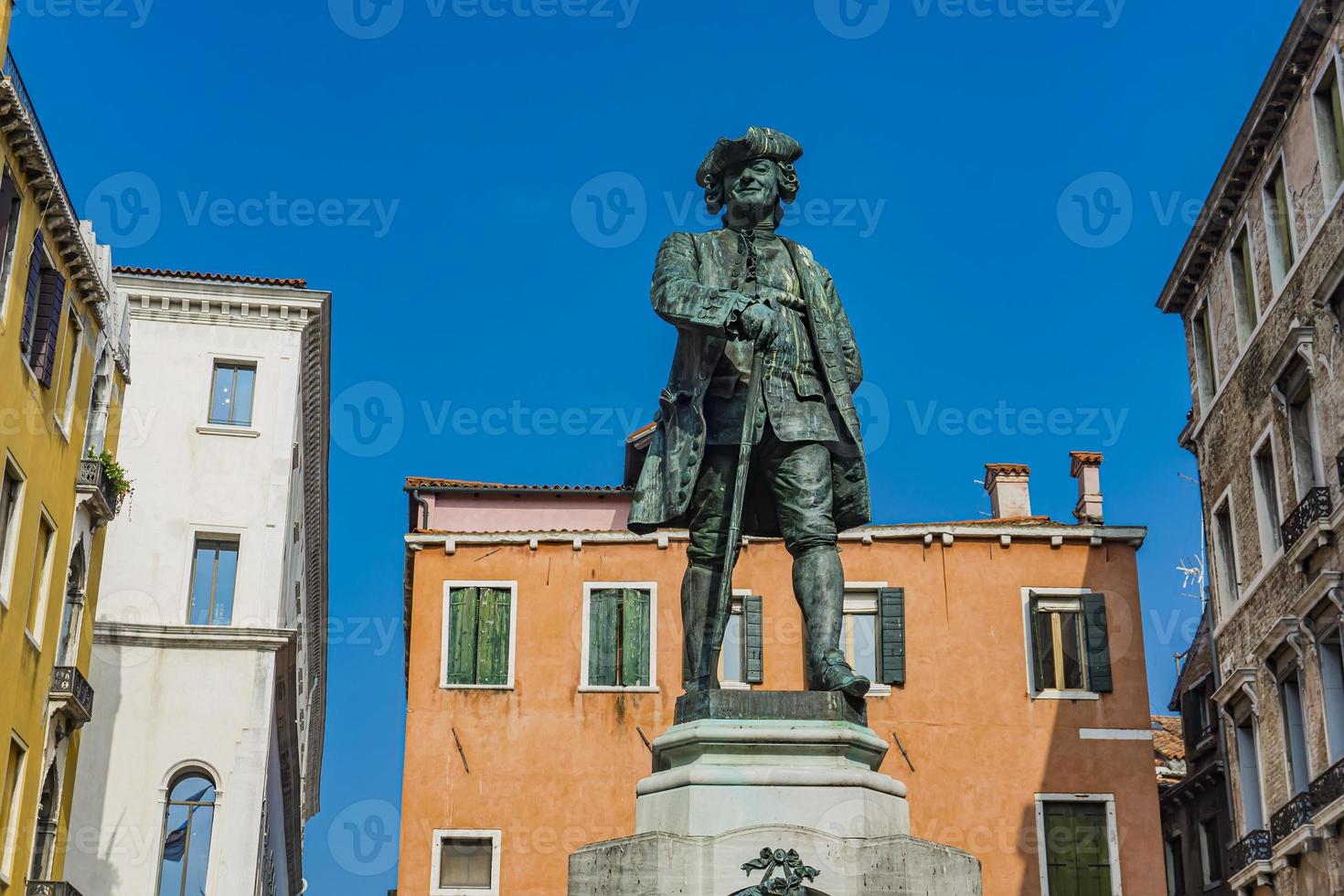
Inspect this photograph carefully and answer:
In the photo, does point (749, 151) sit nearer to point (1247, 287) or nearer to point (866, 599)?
point (1247, 287)

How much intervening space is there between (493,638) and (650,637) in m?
3.17

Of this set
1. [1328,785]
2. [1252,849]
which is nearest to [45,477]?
[1328,785]

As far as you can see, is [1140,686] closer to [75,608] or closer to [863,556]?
[863,556]

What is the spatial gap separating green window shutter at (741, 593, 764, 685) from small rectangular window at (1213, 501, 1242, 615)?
8.90 metres

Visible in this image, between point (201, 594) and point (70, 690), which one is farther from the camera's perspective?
point (201, 594)

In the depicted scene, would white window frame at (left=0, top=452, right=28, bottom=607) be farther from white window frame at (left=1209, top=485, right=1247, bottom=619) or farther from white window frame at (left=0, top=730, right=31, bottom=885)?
white window frame at (left=1209, top=485, right=1247, bottom=619)

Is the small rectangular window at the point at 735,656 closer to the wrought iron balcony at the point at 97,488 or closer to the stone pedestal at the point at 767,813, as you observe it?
the wrought iron balcony at the point at 97,488

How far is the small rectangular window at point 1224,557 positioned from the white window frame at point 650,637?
11041mm

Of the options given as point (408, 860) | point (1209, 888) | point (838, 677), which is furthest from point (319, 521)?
point (838, 677)

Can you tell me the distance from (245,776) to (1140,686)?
18.1m

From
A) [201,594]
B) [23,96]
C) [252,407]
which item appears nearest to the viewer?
[23,96]

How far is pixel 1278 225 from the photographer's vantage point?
Result: 103ft

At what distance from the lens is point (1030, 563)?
37000 millimetres

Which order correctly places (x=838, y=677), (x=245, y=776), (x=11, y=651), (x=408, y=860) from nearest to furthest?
(x=838, y=677) → (x=11, y=651) → (x=408, y=860) → (x=245, y=776)
